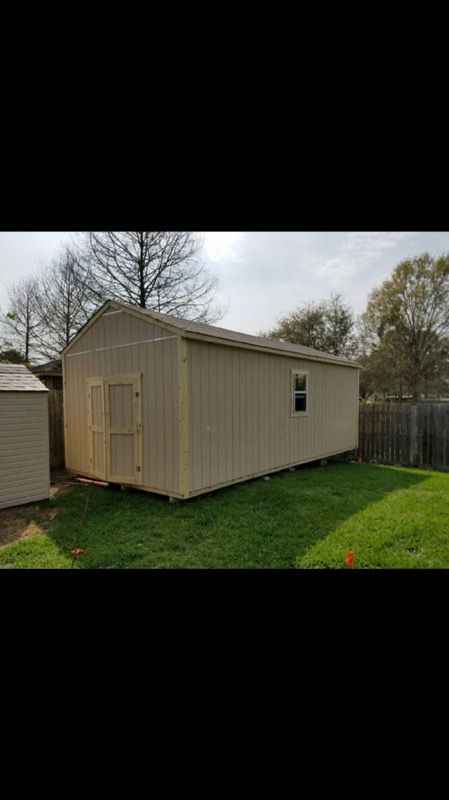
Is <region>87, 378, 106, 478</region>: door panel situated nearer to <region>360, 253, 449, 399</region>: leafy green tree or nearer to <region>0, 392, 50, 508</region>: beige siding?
<region>0, 392, 50, 508</region>: beige siding

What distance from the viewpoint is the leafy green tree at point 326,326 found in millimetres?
17469

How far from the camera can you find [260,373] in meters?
6.20

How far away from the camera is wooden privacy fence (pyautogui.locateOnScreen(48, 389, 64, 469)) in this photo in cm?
704

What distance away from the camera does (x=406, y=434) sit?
25.9 ft

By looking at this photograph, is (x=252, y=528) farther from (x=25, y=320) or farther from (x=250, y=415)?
(x=25, y=320)

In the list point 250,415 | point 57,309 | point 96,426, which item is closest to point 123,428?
point 96,426

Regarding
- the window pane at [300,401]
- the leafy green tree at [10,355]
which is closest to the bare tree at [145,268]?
the leafy green tree at [10,355]

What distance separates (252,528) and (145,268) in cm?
1075

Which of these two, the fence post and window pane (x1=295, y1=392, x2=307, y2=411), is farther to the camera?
the fence post

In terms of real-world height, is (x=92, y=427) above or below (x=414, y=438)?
above

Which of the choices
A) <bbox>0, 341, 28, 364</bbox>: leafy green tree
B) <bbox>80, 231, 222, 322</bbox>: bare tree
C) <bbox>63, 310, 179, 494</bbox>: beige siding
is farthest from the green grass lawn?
<bbox>80, 231, 222, 322</bbox>: bare tree

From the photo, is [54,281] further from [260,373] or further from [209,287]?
[260,373]

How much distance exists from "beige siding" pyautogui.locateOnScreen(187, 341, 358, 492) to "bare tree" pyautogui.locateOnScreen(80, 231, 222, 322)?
6.82m
